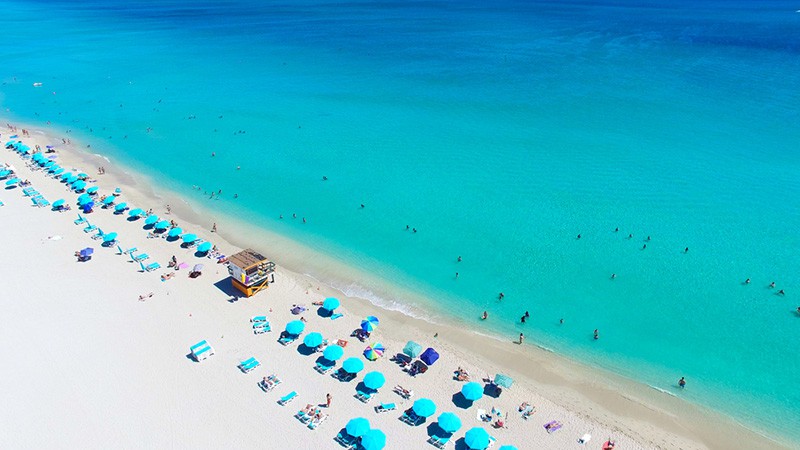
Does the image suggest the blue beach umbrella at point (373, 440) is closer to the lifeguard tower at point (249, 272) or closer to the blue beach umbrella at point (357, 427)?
the blue beach umbrella at point (357, 427)

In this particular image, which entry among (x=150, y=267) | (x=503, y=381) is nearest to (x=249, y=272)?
(x=150, y=267)

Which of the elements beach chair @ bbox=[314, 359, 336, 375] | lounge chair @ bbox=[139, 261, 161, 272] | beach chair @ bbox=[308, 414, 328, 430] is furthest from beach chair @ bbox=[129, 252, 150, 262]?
beach chair @ bbox=[308, 414, 328, 430]

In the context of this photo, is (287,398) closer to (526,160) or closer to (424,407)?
(424,407)

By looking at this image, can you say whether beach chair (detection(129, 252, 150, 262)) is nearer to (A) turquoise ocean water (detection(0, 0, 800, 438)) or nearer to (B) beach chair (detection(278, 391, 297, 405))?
(A) turquoise ocean water (detection(0, 0, 800, 438))

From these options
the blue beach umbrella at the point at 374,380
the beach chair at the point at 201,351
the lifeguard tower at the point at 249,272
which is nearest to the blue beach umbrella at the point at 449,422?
the blue beach umbrella at the point at 374,380

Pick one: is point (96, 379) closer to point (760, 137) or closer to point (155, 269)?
point (155, 269)
